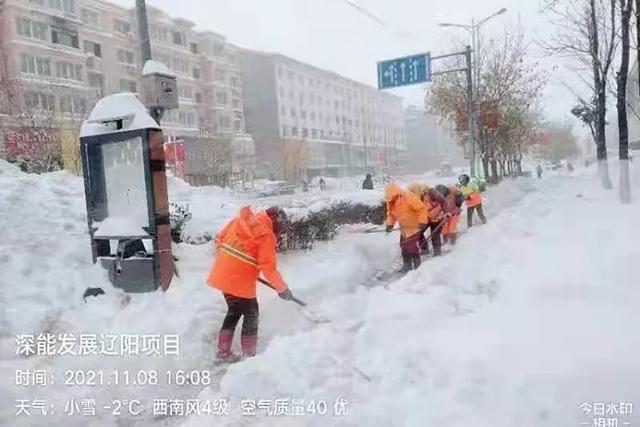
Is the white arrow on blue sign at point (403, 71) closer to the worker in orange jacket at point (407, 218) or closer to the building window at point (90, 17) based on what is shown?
the worker in orange jacket at point (407, 218)

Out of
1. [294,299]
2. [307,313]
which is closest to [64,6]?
[294,299]

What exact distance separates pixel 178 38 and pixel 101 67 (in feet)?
1.72

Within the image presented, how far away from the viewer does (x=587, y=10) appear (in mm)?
5711

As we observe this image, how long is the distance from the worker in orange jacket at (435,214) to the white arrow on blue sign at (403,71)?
1325 mm

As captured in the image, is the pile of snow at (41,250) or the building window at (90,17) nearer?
the pile of snow at (41,250)

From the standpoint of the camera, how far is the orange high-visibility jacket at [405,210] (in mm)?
4043

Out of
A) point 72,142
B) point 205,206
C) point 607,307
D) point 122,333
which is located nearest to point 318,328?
point 122,333

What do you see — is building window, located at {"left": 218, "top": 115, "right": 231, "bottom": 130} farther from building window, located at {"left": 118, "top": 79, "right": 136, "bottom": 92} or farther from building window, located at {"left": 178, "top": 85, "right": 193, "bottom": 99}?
building window, located at {"left": 118, "top": 79, "right": 136, "bottom": 92}

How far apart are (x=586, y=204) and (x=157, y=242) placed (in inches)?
133

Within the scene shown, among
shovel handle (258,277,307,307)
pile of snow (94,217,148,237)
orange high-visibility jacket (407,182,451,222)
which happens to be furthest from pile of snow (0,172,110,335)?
orange high-visibility jacket (407,182,451,222)

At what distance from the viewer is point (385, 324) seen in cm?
244

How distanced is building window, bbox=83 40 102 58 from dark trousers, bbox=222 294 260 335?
1.72 metres

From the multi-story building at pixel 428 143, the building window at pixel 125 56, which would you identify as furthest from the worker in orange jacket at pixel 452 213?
the building window at pixel 125 56

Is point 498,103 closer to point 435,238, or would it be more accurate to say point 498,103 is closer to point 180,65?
point 435,238
